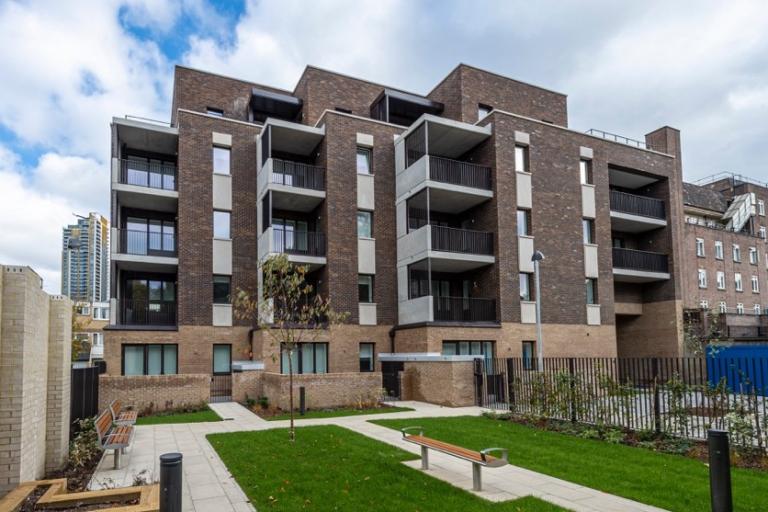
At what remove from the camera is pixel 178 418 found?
16.0 meters

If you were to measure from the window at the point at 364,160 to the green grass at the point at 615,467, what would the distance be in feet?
49.9

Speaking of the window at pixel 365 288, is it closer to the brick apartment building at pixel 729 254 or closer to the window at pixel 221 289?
the window at pixel 221 289

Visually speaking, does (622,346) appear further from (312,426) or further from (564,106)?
(312,426)

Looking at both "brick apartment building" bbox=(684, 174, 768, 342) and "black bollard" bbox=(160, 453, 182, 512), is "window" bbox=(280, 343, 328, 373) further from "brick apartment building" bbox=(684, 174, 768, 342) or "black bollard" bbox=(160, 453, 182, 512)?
"brick apartment building" bbox=(684, 174, 768, 342)

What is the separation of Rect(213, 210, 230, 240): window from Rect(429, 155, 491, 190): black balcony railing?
9.51 meters

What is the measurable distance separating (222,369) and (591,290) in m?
17.5

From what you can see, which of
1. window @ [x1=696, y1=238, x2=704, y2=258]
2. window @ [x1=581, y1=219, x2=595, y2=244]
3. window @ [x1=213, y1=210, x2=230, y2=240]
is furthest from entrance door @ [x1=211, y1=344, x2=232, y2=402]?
window @ [x1=696, y1=238, x2=704, y2=258]

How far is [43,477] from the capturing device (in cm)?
848

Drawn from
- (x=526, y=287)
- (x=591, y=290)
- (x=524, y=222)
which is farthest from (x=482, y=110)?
(x=591, y=290)

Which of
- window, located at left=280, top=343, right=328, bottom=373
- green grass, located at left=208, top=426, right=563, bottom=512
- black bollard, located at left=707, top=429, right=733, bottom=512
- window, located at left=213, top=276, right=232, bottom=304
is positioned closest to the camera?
black bollard, located at left=707, top=429, right=733, bottom=512

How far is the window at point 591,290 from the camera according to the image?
1064 inches

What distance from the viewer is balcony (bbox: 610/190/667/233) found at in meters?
29.1

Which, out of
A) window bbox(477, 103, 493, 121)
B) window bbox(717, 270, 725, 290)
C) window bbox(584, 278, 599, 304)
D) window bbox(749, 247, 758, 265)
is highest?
window bbox(477, 103, 493, 121)

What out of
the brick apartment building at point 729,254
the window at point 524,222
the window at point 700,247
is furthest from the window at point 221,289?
the window at point 700,247
